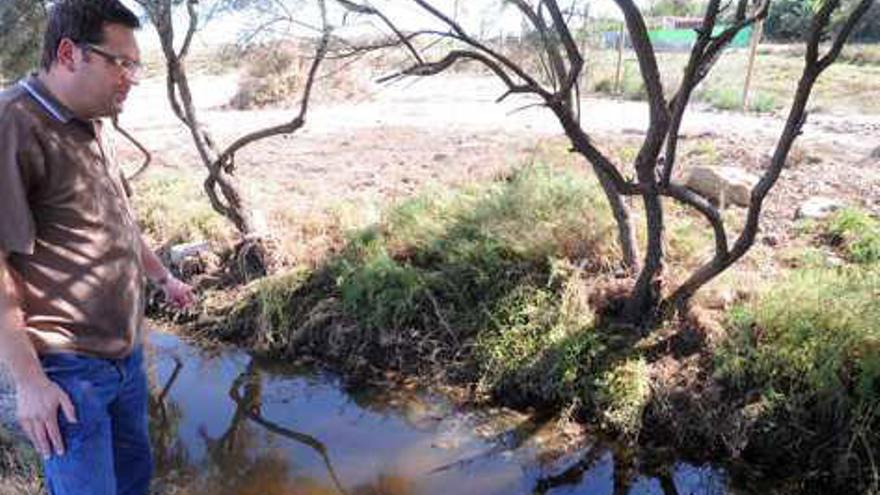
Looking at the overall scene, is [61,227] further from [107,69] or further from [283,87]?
[283,87]

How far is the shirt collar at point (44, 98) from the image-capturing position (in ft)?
6.96

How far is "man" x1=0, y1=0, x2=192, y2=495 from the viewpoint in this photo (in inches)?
78.8

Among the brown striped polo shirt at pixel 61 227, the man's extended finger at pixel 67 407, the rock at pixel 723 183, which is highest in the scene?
the brown striped polo shirt at pixel 61 227

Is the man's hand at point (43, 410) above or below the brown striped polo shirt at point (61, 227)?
below

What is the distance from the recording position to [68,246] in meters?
2.16

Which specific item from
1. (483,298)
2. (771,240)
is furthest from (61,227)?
(771,240)

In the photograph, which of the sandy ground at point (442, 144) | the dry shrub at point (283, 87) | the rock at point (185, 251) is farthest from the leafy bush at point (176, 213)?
the dry shrub at point (283, 87)

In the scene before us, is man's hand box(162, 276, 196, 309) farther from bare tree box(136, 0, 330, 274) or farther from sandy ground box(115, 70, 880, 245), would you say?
bare tree box(136, 0, 330, 274)

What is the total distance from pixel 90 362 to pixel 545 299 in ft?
10.5

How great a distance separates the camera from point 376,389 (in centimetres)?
506

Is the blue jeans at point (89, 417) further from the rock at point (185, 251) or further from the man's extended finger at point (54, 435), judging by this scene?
the rock at point (185, 251)

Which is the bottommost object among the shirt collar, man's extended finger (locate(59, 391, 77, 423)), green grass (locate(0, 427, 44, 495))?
green grass (locate(0, 427, 44, 495))

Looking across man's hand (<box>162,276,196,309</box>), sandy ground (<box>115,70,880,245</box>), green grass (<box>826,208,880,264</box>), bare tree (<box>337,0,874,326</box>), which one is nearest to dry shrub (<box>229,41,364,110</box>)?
sandy ground (<box>115,70,880,245</box>)

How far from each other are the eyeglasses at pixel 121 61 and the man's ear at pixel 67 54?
3 cm
